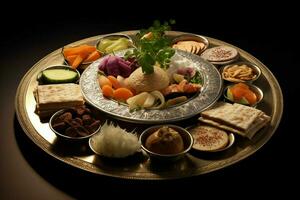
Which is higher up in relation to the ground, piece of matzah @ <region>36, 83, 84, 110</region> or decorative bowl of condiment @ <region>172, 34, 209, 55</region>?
decorative bowl of condiment @ <region>172, 34, 209, 55</region>

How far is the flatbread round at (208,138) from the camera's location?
4562 millimetres

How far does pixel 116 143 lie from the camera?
14.3 ft

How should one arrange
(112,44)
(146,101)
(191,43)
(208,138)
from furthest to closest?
(191,43) → (112,44) → (146,101) → (208,138)

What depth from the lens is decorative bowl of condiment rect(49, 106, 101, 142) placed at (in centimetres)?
462

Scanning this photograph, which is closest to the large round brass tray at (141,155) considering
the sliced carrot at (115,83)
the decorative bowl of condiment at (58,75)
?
the decorative bowl of condiment at (58,75)

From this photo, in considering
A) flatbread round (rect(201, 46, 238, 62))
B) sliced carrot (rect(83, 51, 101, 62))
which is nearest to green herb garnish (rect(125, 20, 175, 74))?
sliced carrot (rect(83, 51, 101, 62))

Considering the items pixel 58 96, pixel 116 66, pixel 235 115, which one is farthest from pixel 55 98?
pixel 235 115

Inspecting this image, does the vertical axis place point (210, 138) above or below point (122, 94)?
below

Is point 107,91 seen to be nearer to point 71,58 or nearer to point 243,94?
point 71,58

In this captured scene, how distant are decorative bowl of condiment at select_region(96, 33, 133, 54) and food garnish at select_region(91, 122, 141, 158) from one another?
1882mm

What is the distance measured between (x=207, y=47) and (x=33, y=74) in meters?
2.10

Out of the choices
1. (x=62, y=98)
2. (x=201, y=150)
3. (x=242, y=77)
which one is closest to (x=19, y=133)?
(x=62, y=98)

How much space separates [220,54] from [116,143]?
2238 mm

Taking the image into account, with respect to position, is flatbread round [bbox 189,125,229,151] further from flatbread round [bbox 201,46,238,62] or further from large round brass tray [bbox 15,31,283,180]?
flatbread round [bbox 201,46,238,62]
